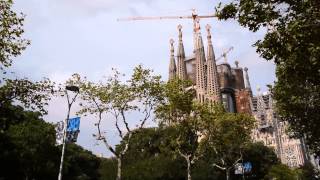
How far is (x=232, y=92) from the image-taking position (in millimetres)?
172000

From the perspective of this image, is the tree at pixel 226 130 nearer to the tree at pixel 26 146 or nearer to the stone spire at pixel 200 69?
the tree at pixel 26 146

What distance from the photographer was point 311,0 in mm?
15836

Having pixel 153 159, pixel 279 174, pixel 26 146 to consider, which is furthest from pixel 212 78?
pixel 26 146

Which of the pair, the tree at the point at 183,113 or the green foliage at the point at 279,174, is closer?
the tree at the point at 183,113

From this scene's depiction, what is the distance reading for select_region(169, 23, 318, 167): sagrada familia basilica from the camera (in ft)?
494

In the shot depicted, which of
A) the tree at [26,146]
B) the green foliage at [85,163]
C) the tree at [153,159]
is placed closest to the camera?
the tree at [26,146]

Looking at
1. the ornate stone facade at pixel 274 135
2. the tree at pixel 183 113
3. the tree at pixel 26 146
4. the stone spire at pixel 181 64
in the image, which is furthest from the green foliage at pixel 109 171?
the stone spire at pixel 181 64

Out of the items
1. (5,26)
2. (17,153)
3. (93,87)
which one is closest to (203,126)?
(93,87)

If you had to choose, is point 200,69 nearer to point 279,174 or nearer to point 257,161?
point 257,161

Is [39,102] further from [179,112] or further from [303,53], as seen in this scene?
[179,112]

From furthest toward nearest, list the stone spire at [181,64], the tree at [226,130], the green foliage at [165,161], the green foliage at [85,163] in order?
the stone spire at [181,64]
the green foliage at [85,163]
the green foliage at [165,161]
the tree at [226,130]

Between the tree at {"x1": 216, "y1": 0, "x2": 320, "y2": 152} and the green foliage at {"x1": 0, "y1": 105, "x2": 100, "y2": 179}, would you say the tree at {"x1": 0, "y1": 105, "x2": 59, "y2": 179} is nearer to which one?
the green foliage at {"x1": 0, "y1": 105, "x2": 100, "y2": 179}

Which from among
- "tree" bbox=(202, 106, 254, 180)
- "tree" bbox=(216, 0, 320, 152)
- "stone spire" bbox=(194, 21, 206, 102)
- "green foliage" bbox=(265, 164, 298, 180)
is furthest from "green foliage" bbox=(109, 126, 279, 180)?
"stone spire" bbox=(194, 21, 206, 102)

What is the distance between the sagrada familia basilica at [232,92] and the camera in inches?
5930
